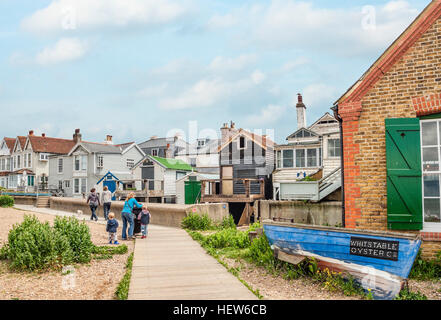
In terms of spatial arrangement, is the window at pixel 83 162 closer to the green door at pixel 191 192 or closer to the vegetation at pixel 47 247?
the green door at pixel 191 192

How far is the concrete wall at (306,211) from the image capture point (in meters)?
13.0

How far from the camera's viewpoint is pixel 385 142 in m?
8.81

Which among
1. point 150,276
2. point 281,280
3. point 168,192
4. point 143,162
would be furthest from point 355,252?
point 143,162

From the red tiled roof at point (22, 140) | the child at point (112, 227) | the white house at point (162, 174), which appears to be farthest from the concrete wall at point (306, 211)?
the red tiled roof at point (22, 140)

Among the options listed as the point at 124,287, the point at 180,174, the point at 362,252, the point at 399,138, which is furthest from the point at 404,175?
the point at 180,174

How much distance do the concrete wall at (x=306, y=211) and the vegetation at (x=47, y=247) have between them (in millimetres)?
7109

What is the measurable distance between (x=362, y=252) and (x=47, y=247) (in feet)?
21.5

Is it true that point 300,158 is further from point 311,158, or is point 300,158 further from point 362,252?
point 362,252

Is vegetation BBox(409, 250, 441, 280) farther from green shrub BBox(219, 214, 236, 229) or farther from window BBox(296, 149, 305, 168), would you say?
window BBox(296, 149, 305, 168)

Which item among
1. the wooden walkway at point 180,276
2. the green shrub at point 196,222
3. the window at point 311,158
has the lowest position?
the wooden walkway at point 180,276

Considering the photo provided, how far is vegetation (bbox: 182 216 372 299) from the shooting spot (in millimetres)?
7090

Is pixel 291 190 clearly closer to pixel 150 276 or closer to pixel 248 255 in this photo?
pixel 248 255

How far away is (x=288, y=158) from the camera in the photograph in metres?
33.8
